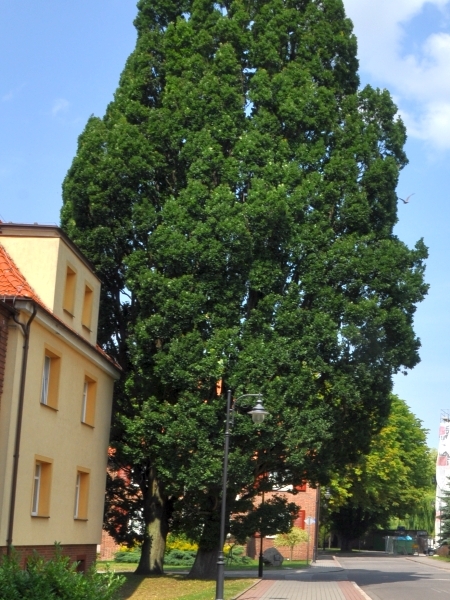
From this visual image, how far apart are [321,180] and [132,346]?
26.1ft

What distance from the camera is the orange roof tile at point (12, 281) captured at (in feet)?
60.3

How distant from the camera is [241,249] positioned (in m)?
26.7

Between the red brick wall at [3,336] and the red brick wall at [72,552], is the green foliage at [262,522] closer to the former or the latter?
the red brick wall at [72,552]

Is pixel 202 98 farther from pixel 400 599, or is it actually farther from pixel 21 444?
pixel 400 599

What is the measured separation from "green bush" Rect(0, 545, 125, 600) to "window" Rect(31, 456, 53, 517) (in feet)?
24.2

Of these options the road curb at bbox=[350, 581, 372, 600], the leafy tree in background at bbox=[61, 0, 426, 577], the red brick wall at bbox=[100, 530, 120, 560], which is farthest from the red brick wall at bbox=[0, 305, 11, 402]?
the red brick wall at bbox=[100, 530, 120, 560]

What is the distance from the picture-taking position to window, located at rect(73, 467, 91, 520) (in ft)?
76.9

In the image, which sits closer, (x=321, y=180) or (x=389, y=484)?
(x=321, y=180)

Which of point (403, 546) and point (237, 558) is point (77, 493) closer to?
point (237, 558)

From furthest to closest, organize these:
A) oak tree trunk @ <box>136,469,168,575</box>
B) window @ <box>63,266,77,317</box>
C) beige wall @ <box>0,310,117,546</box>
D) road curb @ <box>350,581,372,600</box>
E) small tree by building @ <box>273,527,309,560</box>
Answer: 1. small tree by building @ <box>273,527,309,560</box>
2. oak tree trunk @ <box>136,469,168,575</box>
3. road curb @ <box>350,581,372,600</box>
4. window @ <box>63,266,77,317</box>
5. beige wall @ <box>0,310,117,546</box>

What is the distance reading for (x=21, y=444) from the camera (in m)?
18.4

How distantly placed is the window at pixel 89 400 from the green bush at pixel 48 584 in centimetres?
1128

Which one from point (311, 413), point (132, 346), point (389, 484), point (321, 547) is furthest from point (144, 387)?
point (321, 547)

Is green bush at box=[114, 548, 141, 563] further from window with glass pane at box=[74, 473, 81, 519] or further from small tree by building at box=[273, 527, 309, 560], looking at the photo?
window with glass pane at box=[74, 473, 81, 519]
